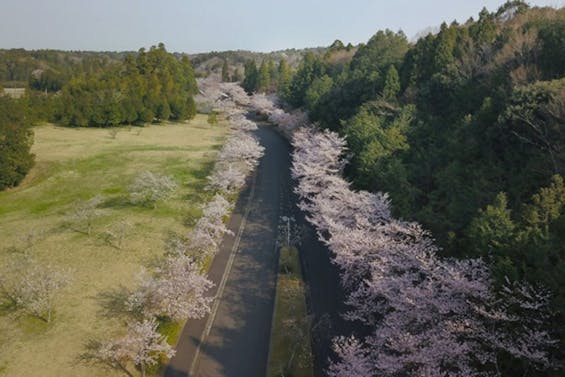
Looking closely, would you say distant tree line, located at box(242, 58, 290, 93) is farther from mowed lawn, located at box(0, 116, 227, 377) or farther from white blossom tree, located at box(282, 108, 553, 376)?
white blossom tree, located at box(282, 108, 553, 376)

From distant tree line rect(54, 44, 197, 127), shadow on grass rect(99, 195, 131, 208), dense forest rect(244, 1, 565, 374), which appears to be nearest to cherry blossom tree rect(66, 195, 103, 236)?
shadow on grass rect(99, 195, 131, 208)

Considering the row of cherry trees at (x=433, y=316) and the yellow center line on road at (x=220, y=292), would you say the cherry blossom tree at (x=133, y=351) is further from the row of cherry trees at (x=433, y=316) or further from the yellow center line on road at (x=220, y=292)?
the row of cherry trees at (x=433, y=316)

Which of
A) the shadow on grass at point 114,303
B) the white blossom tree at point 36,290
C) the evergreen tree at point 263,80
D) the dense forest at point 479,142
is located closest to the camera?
the dense forest at point 479,142

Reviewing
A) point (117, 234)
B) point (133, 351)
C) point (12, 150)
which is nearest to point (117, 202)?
point (117, 234)

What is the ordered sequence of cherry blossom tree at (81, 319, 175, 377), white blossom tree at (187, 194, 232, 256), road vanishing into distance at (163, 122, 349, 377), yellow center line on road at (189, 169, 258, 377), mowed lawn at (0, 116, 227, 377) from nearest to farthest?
1. cherry blossom tree at (81, 319, 175, 377)
2. road vanishing into distance at (163, 122, 349, 377)
3. mowed lawn at (0, 116, 227, 377)
4. yellow center line on road at (189, 169, 258, 377)
5. white blossom tree at (187, 194, 232, 256)

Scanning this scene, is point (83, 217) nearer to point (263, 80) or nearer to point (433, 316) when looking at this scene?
point (433, 316)

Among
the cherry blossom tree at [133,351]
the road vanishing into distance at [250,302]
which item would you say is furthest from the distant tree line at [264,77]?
the cherry blossom tree at [133,351]

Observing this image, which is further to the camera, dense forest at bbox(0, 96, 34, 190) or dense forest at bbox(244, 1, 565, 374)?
dense forest at bbox(0, 96, 34, 190)
